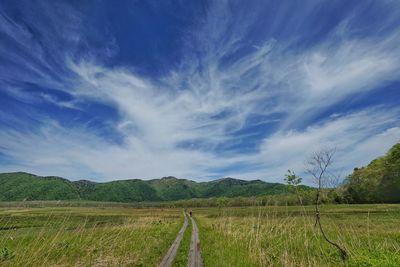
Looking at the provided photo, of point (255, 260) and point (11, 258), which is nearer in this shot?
point (11, 258)

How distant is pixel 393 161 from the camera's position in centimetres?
7231

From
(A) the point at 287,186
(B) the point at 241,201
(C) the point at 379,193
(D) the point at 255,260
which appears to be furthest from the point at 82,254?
(B) the point at 241,201

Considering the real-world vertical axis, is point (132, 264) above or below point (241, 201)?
below

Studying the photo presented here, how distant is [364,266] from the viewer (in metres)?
8.36

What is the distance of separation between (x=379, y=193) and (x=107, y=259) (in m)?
52.3

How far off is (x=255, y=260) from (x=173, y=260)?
4287 millimetres

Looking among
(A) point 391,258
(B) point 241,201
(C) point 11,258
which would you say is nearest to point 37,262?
(C) point 11,258

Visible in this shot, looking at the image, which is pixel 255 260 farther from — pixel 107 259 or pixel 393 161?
pixel 393 161

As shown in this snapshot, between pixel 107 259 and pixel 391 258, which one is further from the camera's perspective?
pixel 107 259

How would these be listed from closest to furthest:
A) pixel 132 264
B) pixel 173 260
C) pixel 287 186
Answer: pixel 132 264 → pixel 173 260 → pixel 287 186

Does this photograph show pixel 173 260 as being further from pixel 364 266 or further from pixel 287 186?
pixel 287 186

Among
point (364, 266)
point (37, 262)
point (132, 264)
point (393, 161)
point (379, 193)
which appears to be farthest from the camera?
point (393, 161)

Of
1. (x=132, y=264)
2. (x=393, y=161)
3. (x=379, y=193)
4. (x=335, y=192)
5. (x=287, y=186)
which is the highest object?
(x=393, y=161)

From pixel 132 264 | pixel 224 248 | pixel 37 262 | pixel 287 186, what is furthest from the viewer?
pixel 287 186
